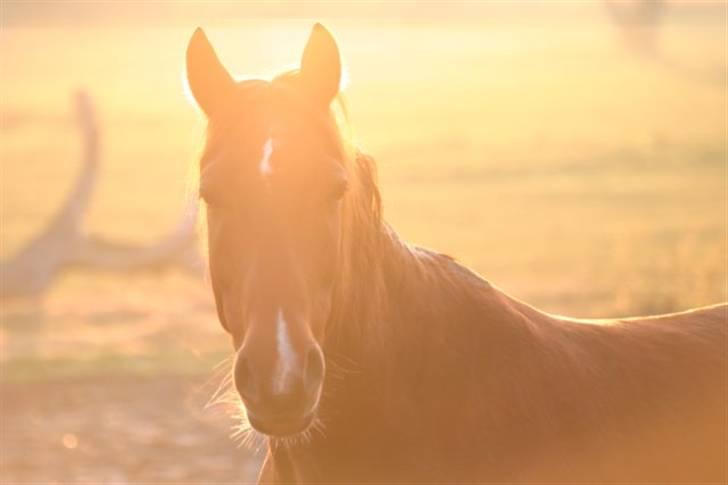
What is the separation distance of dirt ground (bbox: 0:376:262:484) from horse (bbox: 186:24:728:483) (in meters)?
4.21

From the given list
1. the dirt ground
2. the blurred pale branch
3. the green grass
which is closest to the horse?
the green grass

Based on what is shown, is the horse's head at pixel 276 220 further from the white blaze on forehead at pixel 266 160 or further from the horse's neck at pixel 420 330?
the horse's neck at pixel 420 330

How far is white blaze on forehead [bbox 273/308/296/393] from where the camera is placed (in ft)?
10.9

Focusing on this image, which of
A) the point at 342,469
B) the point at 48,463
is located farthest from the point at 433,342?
the point at 48,463

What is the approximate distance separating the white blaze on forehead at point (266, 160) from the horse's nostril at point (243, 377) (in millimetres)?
512

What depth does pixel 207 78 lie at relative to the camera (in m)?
3.96

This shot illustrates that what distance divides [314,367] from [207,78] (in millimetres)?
998

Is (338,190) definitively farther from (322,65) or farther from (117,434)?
(117,434)

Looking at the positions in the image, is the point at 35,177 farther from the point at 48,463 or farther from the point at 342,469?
the point at 342,469

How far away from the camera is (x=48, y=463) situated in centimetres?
866

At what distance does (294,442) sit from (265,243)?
2.19ft

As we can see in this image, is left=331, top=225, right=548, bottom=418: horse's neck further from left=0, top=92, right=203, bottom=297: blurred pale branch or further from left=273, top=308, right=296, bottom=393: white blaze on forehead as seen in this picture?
left=0, top=92, right=203, bottom=297: blurred pale branch

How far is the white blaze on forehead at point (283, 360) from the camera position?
3.33 meters

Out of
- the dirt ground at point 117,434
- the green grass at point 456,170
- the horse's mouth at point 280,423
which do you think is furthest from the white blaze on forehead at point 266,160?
the dirt ground at point 117,434
